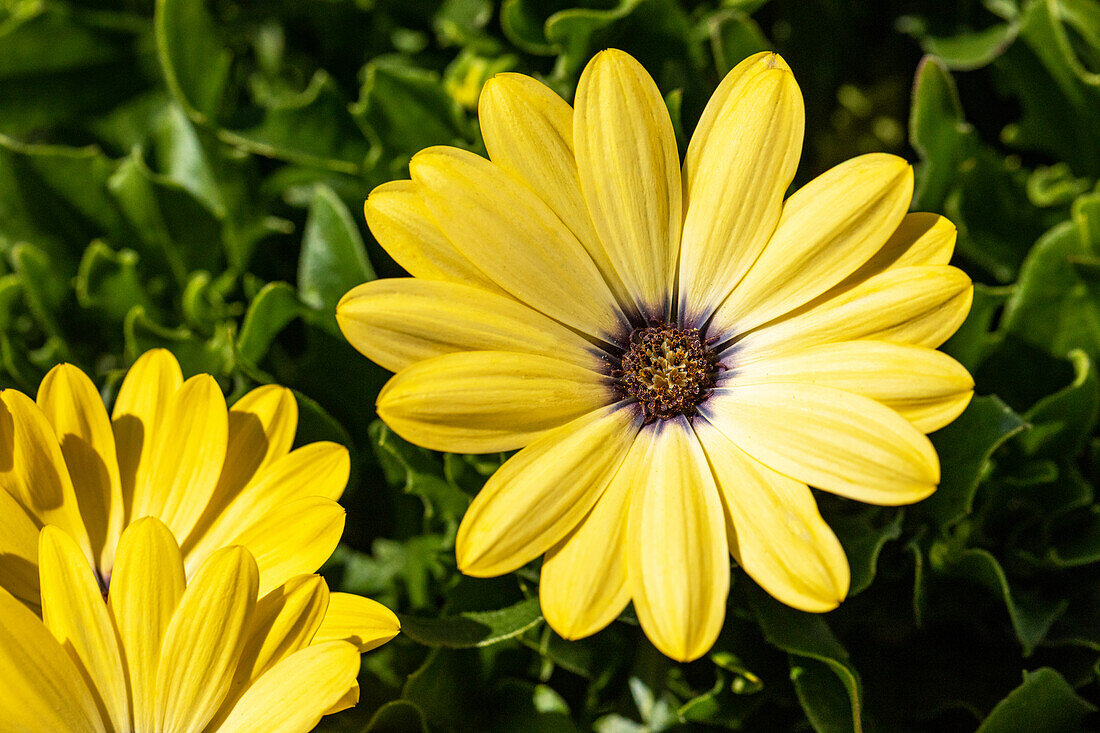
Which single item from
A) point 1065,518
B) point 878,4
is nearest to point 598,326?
point 1065,518

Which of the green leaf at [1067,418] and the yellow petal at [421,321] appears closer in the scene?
the yellow petal at [421,321]

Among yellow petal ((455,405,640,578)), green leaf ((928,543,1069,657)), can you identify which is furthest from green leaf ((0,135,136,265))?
green leaf ((928,543,1069,657))

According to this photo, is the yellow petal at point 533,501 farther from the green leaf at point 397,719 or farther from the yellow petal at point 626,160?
the green leaf at point 397,719

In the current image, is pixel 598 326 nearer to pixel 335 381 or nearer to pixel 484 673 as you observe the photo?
pixel 335 381

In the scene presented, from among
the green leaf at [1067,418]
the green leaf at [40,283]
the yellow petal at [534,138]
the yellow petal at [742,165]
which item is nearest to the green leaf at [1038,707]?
the green leaf at [1067,418]

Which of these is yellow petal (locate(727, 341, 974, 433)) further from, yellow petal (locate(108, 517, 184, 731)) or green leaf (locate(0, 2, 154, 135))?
green leaf (locate(0, 2, 154, 135))

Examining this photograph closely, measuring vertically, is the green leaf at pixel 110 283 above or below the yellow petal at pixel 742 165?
above
